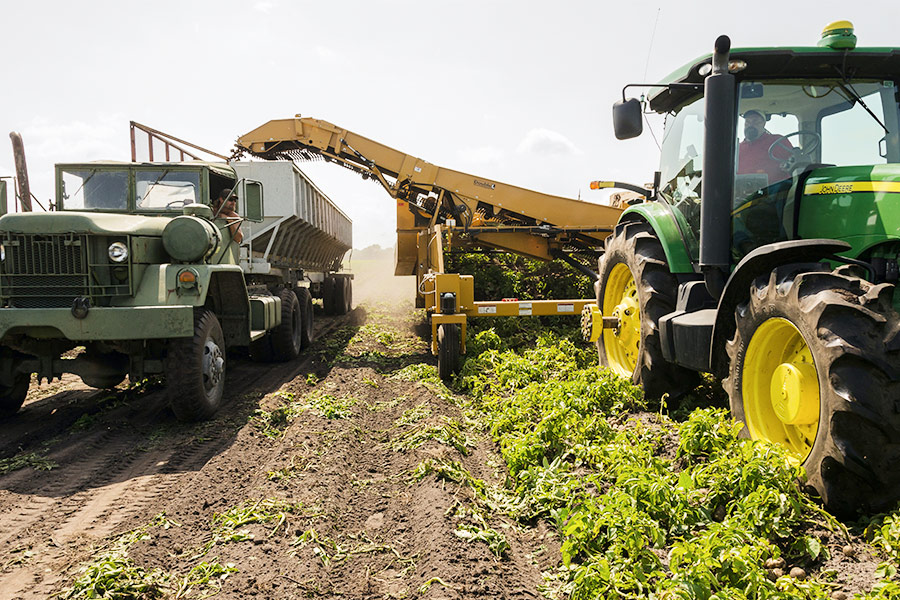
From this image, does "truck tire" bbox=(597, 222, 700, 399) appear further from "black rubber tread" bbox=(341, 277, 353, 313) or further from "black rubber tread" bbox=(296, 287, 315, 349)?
"black rubber tread" bbox=(341, 277, 353, 313)

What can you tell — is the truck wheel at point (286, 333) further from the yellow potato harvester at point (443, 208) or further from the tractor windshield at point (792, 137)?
the tractor windshield at point (792, 137)

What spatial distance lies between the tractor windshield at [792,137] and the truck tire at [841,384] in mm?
930

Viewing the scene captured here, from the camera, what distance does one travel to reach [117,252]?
18.7 ft

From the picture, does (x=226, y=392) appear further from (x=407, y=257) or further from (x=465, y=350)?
(x=407, y=257)

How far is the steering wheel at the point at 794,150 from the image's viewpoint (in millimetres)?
4254

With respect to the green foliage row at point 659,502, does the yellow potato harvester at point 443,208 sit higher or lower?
higher

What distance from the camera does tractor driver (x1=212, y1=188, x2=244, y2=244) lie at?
7395mm

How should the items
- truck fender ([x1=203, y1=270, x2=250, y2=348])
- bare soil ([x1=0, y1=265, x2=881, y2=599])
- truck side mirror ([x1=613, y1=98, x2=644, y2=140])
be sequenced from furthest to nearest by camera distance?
truck fender ([x1=203, y1=270, x2=250, y2=348]), truck side mirror ([x1=613, y1=98, x2=644, y2=140]), bare soil ([x1=0, y1=265, x2=881, y2=599])

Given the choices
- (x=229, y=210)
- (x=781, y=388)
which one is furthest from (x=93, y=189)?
(x=781, y=388)

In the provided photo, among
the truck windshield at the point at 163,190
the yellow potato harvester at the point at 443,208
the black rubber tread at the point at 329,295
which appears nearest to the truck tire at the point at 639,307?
the yellow potato harvester at the point at 443,208

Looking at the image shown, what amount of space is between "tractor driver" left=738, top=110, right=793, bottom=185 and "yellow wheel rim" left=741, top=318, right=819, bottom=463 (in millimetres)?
1247

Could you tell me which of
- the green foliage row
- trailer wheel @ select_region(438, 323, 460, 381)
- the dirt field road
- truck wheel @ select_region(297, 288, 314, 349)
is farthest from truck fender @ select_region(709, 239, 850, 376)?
truck wheel @ select_region(297, 288, 314, 349)

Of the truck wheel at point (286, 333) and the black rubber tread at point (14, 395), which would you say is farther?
the truck wheel at point (286, 333)

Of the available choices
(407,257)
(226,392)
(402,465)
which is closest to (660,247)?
(402,465)
